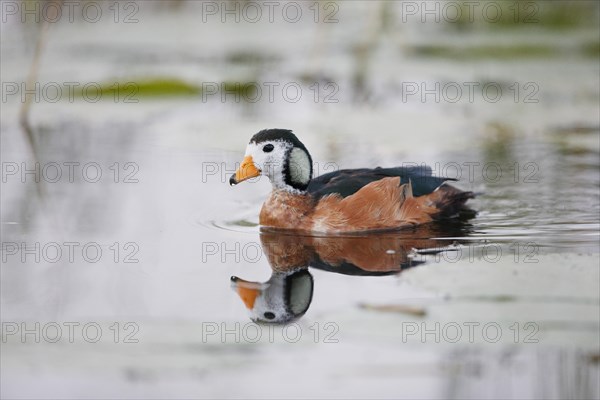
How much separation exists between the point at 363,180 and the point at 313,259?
0.88 metres

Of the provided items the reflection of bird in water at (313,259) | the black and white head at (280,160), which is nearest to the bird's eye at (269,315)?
the reflection of bird in water at (313,259)

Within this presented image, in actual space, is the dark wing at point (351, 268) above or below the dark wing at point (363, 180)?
below

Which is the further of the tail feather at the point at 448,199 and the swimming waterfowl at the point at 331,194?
the tail feather at the point at 448,199

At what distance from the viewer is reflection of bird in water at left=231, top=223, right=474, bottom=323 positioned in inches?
232

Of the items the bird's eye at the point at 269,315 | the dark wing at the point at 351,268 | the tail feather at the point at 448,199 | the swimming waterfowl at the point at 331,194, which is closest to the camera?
the bird's eye at the point at 269,315

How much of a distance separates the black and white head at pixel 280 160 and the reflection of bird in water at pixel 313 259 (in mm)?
396

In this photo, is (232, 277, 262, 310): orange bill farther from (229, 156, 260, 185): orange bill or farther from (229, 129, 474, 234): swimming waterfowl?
(229, 156, 260, 185): orange bill

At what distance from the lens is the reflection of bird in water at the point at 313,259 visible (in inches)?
232

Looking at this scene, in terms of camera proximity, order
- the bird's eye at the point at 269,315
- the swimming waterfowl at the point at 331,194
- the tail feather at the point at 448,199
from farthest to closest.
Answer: the tail feather at the point at 448,199 < the swimming waterfowl at the point at 331,194 < the bird's eye at the point at 269,315

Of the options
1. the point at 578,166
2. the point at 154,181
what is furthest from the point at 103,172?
the point at 578,166

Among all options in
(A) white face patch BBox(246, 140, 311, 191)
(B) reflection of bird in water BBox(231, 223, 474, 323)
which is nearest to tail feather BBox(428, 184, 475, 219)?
(B) reflection of bird in water BBox(231, 223, 474, 323)

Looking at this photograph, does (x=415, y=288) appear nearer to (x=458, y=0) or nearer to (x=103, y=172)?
(x=103, y=172)

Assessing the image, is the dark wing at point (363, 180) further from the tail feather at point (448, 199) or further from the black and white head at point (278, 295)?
the black and white head at point (278, 295)

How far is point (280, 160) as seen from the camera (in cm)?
754
